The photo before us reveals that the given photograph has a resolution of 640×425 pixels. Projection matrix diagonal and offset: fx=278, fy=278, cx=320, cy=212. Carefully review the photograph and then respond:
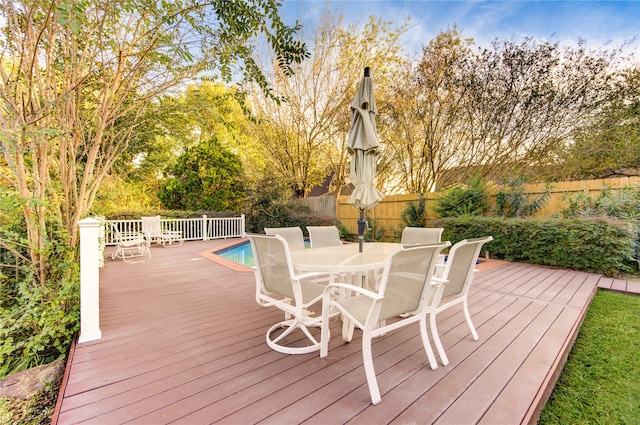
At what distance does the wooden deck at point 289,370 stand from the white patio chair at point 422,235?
0.85m

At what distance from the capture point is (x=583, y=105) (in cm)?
759

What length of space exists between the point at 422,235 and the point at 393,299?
1.92 m

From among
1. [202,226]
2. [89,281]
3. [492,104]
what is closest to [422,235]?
[89,281]

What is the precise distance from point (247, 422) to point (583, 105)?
1055 cm

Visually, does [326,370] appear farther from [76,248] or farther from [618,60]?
[618,60]

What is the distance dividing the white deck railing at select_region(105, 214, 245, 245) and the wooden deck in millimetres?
7213

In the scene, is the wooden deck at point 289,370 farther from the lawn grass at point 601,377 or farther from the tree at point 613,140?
the tree at point 613,140

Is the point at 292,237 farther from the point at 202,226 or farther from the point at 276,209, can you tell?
the point at 202,226

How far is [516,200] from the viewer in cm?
667

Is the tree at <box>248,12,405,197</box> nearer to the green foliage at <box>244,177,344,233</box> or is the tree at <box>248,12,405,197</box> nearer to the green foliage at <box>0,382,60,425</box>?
the green foliage at <box>244,177,344,233</box>

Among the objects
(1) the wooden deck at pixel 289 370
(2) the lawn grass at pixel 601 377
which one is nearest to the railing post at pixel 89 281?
(1) the wooden deck at pixel 289 370

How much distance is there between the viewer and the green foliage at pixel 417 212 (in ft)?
27.9

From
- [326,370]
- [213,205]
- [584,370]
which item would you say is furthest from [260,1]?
[213,205]

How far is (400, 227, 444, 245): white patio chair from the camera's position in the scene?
3.41 m
